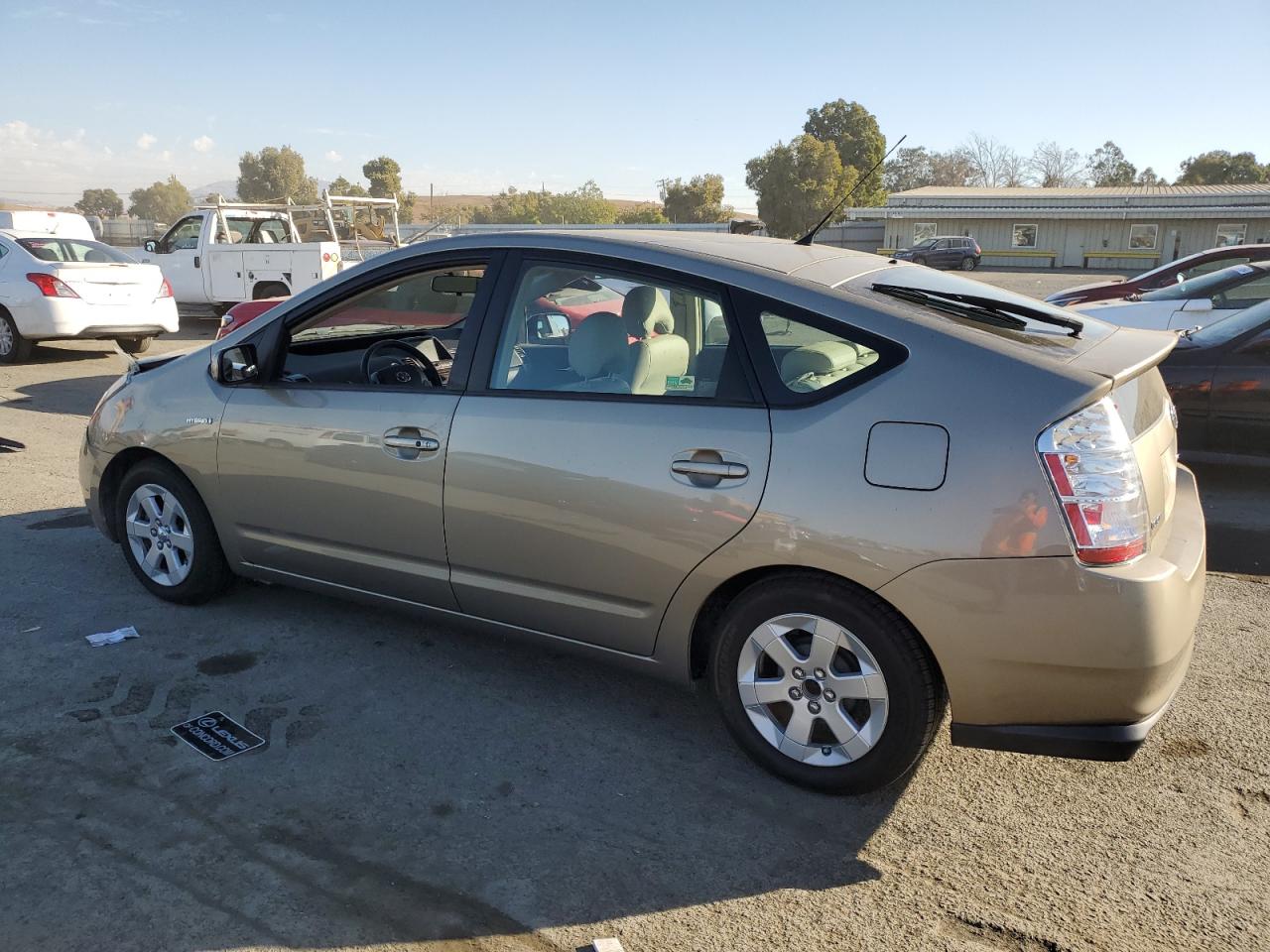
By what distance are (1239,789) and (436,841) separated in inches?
100

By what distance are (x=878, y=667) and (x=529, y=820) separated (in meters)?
1.15

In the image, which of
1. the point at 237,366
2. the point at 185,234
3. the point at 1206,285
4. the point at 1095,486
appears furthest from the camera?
the point at 185,234

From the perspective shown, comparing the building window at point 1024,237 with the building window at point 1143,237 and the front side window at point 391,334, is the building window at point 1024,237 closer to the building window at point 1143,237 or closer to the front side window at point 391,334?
the building window at point 1143,237

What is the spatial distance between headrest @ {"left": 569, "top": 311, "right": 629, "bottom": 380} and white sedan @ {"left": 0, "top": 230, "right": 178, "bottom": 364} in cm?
1047

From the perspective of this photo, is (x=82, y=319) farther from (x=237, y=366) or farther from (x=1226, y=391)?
(x=1226, y=391)

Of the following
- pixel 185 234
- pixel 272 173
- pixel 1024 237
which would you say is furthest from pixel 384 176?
pixel 185 234

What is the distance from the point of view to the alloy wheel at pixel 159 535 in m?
4.50

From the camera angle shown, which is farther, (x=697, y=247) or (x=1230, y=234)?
(x=1230, y=234)

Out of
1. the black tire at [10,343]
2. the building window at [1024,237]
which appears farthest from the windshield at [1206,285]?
the building window at [1024,237]

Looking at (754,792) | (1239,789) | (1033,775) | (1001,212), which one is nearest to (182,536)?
(754,792)

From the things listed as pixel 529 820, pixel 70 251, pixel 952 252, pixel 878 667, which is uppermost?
pixel 70 251

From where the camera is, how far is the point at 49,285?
11.7 m

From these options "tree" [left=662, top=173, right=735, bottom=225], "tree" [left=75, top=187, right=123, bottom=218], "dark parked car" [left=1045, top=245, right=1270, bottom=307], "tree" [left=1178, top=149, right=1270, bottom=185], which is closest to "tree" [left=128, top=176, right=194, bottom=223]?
"tree" [left=75, top=187, right=123, bottom=218]

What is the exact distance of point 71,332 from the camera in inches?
468
